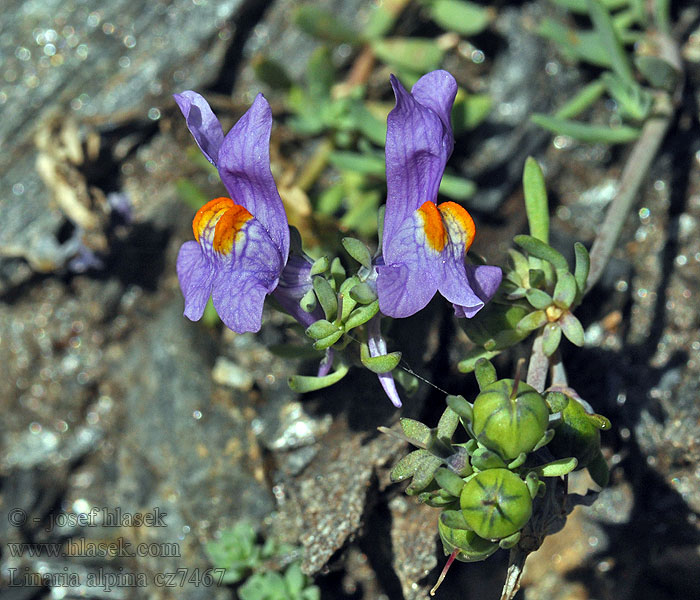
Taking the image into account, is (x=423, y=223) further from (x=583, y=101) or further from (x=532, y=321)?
(x=583, y=101)

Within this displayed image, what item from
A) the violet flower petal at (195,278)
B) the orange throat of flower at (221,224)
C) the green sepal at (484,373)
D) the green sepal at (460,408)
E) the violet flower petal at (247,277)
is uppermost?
the orange throat of flower at (221,224)

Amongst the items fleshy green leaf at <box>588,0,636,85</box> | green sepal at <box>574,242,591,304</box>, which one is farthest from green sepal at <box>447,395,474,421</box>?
fleshy green leaf at <box>588,0,636,85</box>

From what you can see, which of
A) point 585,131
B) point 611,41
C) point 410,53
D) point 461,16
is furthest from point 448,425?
point 461,16

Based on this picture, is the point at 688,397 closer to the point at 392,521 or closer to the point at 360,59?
the point at 392,521

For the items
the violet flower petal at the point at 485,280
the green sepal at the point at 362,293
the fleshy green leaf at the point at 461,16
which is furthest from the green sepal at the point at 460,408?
the fleshy green leaf at the point at 461,16

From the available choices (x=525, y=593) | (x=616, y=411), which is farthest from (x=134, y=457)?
(x=616, y=411)

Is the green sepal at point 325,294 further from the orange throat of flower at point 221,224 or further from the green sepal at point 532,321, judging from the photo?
the green sepal at point 532,321

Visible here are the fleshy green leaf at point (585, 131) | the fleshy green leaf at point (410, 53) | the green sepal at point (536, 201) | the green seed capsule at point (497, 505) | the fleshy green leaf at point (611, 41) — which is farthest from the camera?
the fleshy green leaf at point (410, 53)

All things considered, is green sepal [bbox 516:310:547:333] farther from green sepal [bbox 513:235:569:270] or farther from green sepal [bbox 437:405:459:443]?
green sepal [bbox 437:405:459:443]
